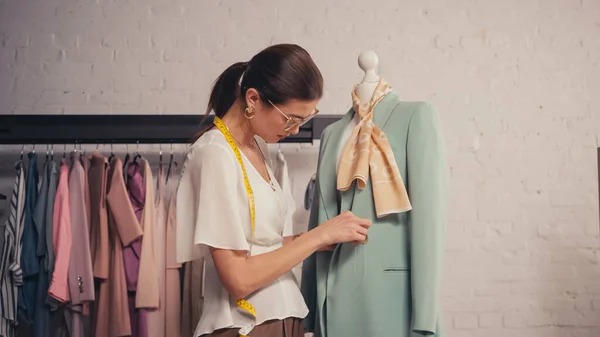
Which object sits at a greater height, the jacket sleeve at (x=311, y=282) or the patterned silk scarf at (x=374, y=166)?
the patterned silk scarf at (x=374, y=166)

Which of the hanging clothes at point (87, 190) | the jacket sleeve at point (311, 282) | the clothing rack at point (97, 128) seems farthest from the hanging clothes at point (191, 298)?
the jacket sleeve at point (311, 282)

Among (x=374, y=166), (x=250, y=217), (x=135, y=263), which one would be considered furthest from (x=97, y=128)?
(x=374, y=166)

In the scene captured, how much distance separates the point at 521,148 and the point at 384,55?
34.5 inches

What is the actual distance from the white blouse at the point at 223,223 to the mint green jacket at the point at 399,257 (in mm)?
140

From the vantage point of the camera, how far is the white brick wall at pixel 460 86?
3.42 metres

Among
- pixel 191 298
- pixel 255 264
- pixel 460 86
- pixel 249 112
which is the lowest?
pixel 191 298

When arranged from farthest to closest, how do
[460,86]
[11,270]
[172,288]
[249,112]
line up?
[460,86]
[172,288]
[11,270]
[249,112]

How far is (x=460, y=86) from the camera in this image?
3510 mm

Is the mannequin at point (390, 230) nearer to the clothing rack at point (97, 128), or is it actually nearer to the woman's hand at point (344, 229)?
the woman's hand at point (344, 229)

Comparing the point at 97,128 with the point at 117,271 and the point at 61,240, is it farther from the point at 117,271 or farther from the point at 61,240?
the point at 117,271

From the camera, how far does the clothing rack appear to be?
2.92 m

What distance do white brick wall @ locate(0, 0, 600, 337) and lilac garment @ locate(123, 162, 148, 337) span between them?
25.2 inches

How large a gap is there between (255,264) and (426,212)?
45 centimetres

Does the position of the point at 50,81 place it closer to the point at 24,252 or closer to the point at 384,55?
the point at 24,252
